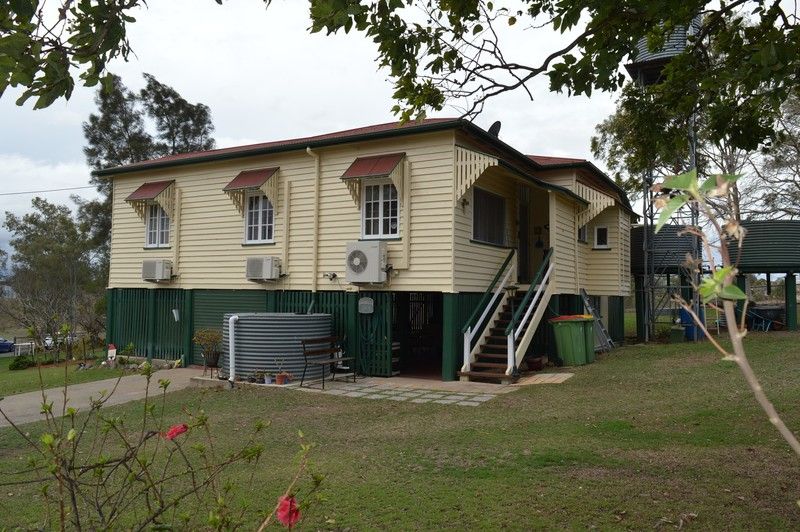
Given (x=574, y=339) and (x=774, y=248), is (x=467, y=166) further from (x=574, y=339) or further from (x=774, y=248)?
(x=774, y=248)

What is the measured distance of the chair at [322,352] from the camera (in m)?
12.2

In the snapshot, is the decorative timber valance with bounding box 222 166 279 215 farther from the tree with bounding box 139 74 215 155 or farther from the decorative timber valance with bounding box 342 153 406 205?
the tree with bounding box 139 74 215 155

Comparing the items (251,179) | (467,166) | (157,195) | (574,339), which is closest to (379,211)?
(467,166)

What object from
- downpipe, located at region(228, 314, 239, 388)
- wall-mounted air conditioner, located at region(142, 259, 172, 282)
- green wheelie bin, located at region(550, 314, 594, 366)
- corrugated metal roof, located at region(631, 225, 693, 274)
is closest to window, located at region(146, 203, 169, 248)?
wall-mounted air conditioner, located at region(142, 259, 172, 282)

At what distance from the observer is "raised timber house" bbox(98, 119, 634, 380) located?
41.5 ft

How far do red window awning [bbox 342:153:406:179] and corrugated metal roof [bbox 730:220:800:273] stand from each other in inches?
449

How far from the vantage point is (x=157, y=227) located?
17.3 m

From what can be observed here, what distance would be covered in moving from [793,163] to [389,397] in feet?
92.7

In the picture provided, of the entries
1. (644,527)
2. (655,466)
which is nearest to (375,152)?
(655,466)

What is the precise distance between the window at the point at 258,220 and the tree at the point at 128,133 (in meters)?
24.6

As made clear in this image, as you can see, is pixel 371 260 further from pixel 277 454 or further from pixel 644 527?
pixel 644 527

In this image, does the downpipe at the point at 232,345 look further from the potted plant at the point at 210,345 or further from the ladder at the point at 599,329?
the ladder at the point at 599,329

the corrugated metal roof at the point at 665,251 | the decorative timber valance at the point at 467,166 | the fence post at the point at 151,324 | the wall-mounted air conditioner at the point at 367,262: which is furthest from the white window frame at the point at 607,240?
the fence post at the point at 151,324

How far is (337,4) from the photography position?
525 cm
